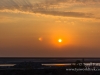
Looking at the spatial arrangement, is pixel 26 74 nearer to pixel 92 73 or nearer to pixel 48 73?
pixel 48 73

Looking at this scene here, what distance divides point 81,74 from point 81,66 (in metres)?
6.88

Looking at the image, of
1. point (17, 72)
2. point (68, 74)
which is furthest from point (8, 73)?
point (68, 74)

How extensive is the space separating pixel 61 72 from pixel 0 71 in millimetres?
6738

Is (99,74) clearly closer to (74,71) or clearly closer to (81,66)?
(74,71)

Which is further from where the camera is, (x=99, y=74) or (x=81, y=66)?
(x=81, y=66)

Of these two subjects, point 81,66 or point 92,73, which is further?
point 81,66

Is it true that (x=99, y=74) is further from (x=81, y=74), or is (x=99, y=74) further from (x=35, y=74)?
(x=35, y=74)

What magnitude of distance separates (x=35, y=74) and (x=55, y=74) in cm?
225

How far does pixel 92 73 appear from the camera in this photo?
3662 centimetres

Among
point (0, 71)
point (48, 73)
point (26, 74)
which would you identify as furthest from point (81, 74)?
point (0, 71)

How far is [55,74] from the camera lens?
3584cm

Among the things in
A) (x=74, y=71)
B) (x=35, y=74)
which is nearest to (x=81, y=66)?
(x=74, y=71)

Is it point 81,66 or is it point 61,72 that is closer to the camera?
point 61,72

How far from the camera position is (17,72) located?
35.9 metres
